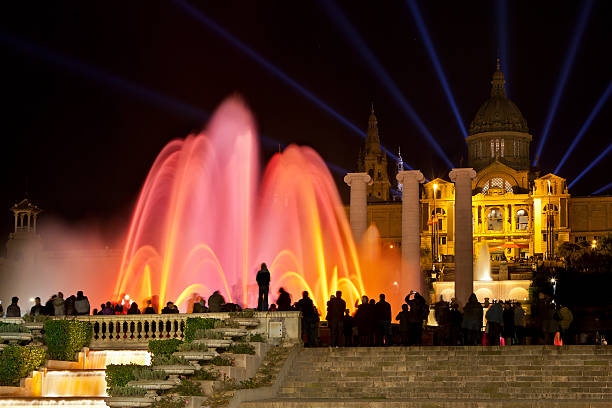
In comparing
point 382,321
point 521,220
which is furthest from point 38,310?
point 521,220

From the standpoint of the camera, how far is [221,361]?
2597 centimetres

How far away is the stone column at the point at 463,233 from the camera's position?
59.6 meters

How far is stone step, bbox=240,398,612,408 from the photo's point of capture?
24.1m

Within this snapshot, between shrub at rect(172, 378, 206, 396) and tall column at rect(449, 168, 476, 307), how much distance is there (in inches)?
Result: 1418

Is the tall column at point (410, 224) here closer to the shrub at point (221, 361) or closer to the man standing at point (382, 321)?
the man standing at point (382, 321)

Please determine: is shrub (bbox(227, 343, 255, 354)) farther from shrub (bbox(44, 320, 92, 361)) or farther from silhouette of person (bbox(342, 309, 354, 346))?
silhouette of person (bbox(342, 309, 354, 346))

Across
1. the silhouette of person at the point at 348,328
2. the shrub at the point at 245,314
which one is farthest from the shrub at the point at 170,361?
the silhouette of person at the point at 348,328

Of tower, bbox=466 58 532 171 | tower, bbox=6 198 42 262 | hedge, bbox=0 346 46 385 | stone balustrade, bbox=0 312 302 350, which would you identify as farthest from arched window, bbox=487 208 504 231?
hedge, bbox=0 346 46 385

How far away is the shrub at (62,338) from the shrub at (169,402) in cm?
598

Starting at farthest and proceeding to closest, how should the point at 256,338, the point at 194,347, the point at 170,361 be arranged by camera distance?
the point at 256,338, the point at 194,347, the point at 170,361

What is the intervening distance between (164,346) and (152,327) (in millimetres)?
2501

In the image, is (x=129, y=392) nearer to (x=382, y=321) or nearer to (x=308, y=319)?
(x=308, y=319)

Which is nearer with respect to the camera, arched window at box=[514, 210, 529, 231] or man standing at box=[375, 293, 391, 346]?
man standing at box=[375, 293, 391, 346]

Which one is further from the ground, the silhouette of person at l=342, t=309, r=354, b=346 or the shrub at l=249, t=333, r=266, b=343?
the silhouette of person at l=342, t=309, r=354, b=346
